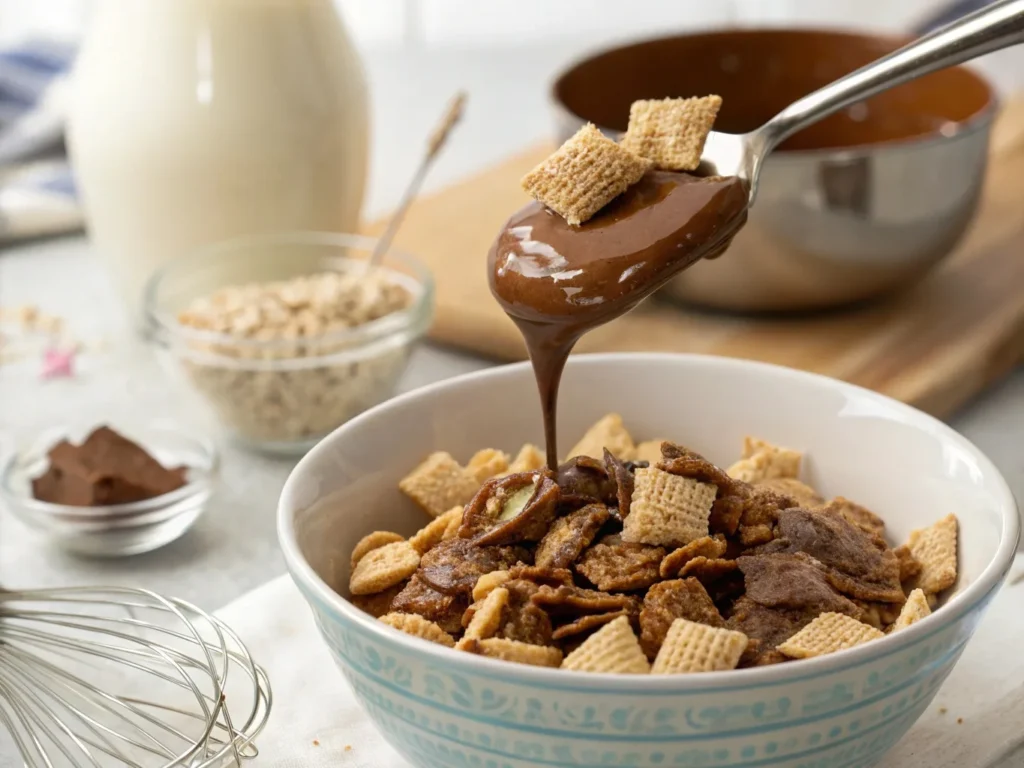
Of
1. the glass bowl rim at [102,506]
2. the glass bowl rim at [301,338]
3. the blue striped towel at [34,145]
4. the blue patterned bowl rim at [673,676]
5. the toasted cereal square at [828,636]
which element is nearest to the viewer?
the blue patterned bowl rim at [673,676]

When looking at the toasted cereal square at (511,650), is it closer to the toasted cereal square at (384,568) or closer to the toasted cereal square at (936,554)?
the toasted cereal square at (384,568)

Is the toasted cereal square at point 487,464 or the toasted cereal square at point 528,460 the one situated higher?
the toasted cereal square at point 528,460

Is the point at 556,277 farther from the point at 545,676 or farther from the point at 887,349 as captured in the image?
the point at 887,349

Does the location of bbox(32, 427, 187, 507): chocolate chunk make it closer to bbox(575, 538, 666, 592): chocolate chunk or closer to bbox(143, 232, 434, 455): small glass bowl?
bbox(143, 232, 434, 455): small glass bowl

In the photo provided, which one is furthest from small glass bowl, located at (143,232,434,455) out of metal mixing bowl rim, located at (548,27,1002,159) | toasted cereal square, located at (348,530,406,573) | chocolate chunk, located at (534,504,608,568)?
chocolate chunk, located at (534,504,608,568)

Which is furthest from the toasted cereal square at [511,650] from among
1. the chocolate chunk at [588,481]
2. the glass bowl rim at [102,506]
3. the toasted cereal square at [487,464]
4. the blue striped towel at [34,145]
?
the blue striped towel at [34,145]

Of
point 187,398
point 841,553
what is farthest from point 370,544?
point 187,398

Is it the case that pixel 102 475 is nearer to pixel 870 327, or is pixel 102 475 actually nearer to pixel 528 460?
pixel 528 460
